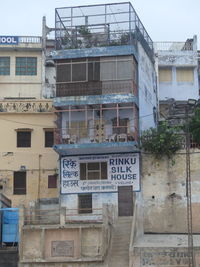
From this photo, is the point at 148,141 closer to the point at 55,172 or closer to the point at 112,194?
the point at 112,194

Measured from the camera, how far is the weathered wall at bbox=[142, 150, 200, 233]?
101ft

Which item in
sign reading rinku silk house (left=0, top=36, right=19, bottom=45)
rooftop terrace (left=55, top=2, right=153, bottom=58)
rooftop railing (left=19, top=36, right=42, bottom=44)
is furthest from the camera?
rooftop railing (left=19, top=36, right=42, bottom=44)

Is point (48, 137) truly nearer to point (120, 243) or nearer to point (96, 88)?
point (96, 88)

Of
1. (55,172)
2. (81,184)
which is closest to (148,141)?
(81,184)

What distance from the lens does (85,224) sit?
28391mm

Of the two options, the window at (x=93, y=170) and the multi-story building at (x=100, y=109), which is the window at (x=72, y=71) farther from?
the window at (x=93, y=170)

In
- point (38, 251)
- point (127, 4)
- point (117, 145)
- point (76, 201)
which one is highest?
point (127, 4)

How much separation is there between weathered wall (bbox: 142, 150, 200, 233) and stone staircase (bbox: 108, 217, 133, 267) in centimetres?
155

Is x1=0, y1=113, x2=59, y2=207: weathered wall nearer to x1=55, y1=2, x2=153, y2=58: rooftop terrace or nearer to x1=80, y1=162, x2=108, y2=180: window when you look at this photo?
x1=80, y1=162, x2=108, y2=180: window

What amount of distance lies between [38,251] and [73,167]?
6.07 meters

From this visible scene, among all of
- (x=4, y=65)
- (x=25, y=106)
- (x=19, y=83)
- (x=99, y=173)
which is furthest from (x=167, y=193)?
(x=4, y=65)

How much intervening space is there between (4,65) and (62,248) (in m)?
16.9

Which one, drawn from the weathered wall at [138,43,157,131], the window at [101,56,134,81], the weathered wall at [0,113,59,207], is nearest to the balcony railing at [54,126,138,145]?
the weathered wall at [138,43,157,131]

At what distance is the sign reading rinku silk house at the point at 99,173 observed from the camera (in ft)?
103
